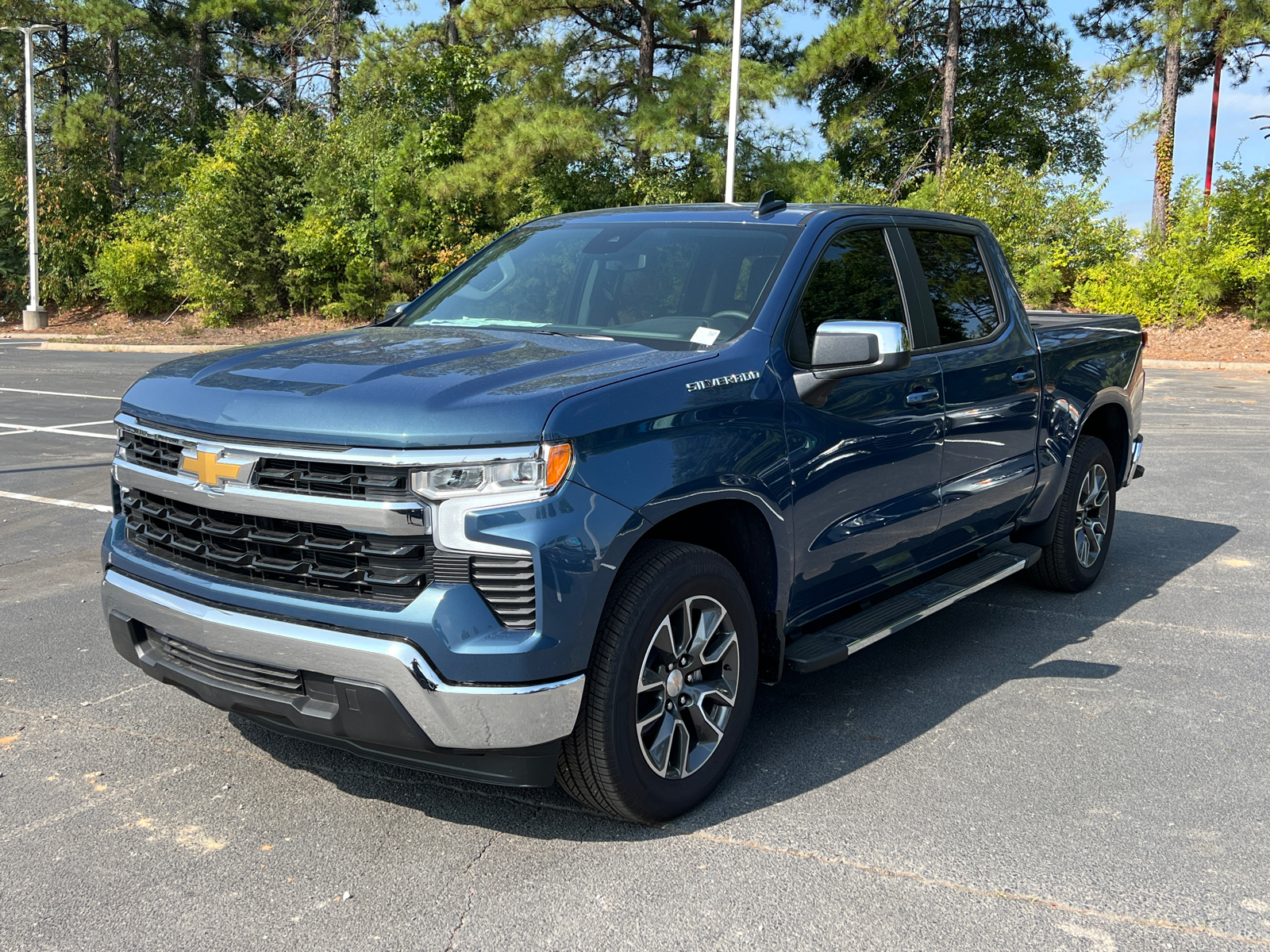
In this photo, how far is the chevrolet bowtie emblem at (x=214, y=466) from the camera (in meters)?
3.16

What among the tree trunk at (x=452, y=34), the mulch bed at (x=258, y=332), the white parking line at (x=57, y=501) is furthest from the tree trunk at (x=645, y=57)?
the white parking line at (x=57, y=501)

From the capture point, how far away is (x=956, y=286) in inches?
204

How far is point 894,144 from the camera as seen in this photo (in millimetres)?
34906

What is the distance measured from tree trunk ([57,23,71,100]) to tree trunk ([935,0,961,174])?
27.8 m

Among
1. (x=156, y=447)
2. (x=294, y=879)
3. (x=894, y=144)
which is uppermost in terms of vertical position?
(x=894, y=144)

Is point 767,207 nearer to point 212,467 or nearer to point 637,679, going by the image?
point 637,679

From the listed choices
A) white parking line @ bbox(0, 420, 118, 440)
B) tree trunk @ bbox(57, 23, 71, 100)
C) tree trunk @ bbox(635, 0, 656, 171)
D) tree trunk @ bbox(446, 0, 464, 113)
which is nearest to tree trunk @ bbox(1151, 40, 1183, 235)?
tree trunk @ bbox(635, 0, 656, 171)

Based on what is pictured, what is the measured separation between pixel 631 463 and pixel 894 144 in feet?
112

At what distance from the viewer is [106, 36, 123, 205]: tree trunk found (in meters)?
36.6

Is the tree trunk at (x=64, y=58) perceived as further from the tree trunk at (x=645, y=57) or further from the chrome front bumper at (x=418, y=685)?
the chrome front bumper at (x=418, y=685)

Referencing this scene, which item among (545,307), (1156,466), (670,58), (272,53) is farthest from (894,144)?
(545,307)

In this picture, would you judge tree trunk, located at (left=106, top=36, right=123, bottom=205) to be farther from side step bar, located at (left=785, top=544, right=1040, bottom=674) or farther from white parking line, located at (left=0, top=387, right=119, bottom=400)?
side step bar, located at (left=785, top=544, right=1040, bottom=674)

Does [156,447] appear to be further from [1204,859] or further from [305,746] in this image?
[1204,859]

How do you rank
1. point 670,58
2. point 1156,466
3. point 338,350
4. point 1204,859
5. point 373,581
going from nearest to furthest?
point 373,581, point 1204,859, point 338,350, point 1156,466, point 670,58
